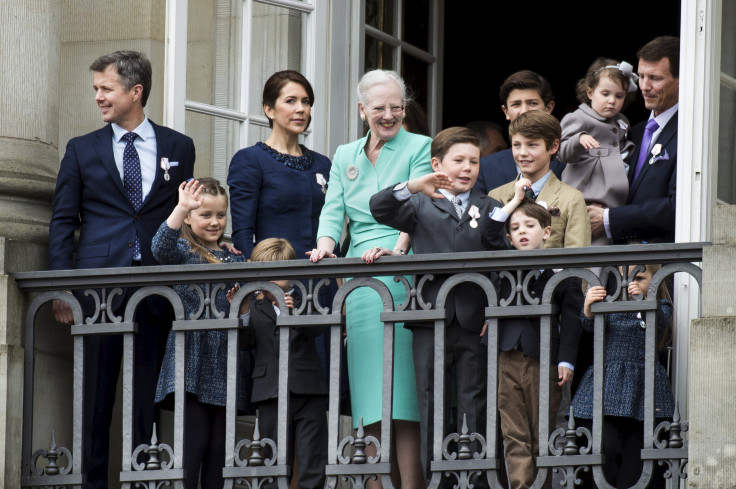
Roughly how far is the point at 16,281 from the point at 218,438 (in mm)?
1053

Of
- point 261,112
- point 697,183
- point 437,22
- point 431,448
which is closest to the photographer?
point 431,448

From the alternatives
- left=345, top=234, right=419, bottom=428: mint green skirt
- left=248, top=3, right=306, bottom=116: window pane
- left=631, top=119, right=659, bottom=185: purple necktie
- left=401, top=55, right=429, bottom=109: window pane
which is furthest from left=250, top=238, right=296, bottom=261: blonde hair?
left=401, top=55, right=429, bottom=109: window pane

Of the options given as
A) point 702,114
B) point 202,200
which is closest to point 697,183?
point 702,114

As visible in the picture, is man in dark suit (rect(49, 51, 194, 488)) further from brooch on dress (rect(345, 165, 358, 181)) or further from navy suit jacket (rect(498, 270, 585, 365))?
navy suit jacket (rect(498, 270, 585, 365))

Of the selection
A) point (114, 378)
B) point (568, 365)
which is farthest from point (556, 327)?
point (114, 378)

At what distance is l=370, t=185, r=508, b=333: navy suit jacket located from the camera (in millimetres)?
6863

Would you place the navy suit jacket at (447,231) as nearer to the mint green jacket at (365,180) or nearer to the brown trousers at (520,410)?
the brown trousers at (520,410)

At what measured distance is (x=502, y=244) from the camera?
22.7 ft

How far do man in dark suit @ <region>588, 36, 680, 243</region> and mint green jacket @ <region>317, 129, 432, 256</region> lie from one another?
0.78 metres

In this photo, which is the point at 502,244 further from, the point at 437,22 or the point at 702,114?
the point at 437,22

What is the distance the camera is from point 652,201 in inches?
287

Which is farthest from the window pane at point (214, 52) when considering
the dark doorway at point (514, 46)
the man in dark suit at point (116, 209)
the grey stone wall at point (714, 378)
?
the dark doorway at point (514, 46)

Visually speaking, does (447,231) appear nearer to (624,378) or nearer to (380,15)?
(624,378)

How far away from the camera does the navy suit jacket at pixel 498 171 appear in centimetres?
766
